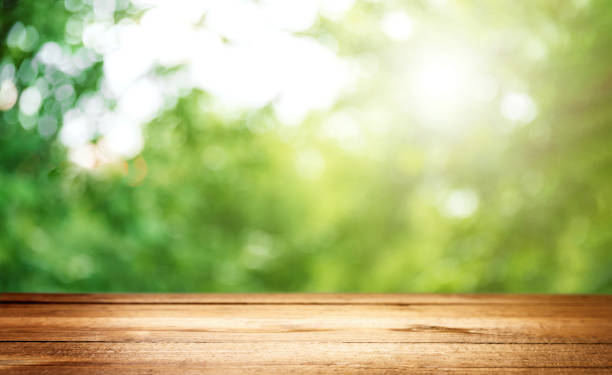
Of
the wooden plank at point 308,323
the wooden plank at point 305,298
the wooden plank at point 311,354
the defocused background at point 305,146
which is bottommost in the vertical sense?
the wooden plank at point 311,354

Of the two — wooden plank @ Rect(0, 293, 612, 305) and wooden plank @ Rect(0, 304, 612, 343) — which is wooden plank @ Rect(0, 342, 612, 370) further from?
wooden plank @ Rect(0, 293, 612, 305)

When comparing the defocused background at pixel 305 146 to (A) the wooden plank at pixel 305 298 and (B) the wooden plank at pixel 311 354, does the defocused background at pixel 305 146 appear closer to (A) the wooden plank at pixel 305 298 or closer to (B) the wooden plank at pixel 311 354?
(A) the wooden plank at pixel 305 298

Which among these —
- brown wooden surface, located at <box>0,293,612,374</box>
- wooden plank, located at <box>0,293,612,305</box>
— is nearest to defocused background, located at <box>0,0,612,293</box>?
wooden plank, located at <box>0,293,612,305</box>

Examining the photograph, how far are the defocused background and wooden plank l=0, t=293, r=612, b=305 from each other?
904 mm

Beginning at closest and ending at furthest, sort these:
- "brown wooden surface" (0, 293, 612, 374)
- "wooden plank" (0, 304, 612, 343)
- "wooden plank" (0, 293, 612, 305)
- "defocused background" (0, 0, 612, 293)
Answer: "brown wooden surface" (0, 293, 612, 374) → "wooden plank" (0, 304, 612, 343) → "wooden plank" (0, 293, 612, 305) → "defocused background" (0, 0, 612, 293)

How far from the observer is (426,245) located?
2377 mm

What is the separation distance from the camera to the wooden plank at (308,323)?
77 centimetres

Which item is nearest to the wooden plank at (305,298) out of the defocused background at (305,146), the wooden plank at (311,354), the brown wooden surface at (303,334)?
the brown wooden surface at (303,334)

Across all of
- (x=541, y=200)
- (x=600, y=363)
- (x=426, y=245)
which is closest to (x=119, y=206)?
(x=426, y=245)

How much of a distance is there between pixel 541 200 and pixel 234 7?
137 centimetres

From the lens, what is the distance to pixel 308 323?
0.84m

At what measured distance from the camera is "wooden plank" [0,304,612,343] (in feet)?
2.52

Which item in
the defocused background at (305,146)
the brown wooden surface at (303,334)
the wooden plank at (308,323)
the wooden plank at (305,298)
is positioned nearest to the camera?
the brown wooden surface at (303,334)

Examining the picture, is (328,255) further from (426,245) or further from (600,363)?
(600,363)
